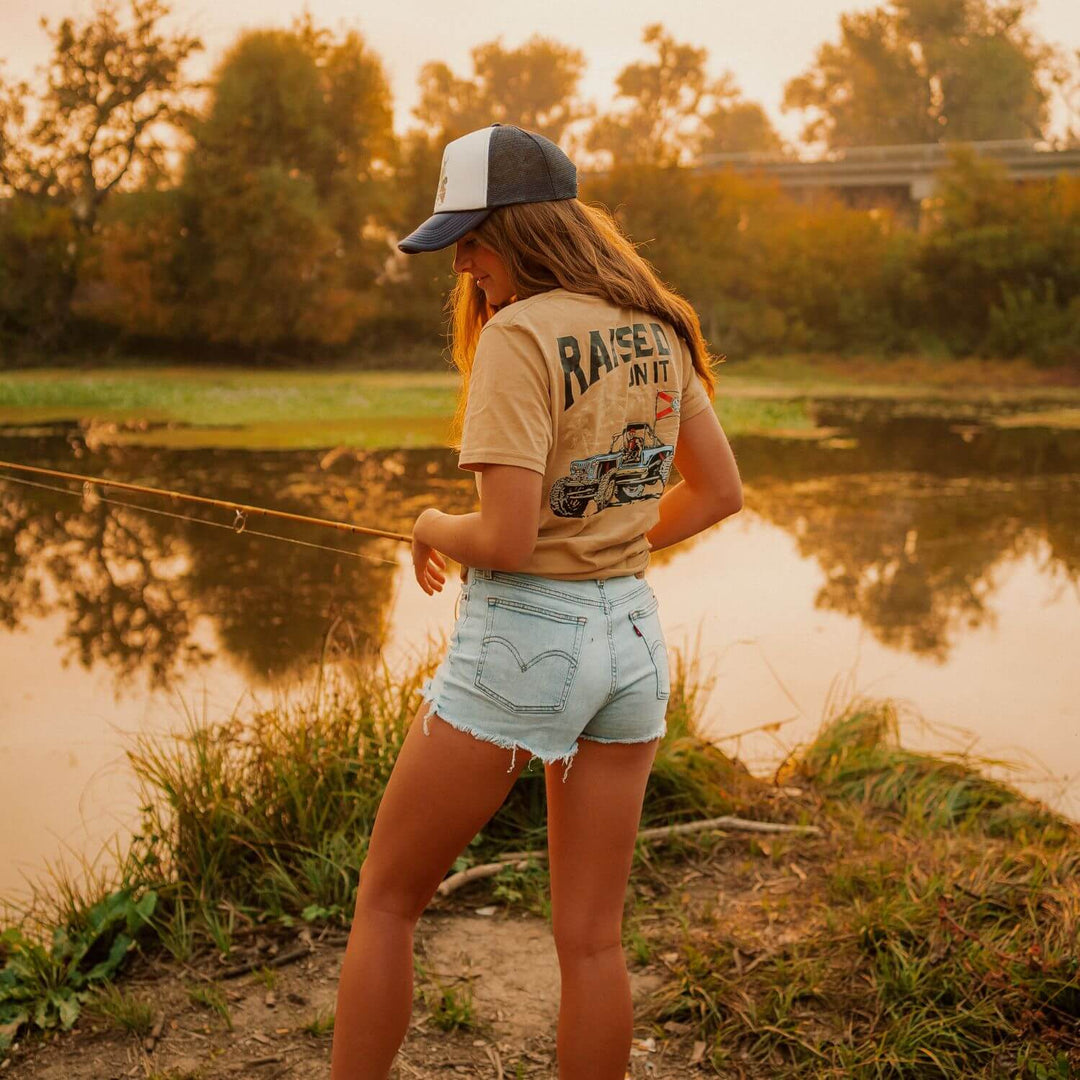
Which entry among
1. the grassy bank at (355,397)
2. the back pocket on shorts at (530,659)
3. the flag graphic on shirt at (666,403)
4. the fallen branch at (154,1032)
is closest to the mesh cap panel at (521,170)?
the flag graphic on shirt at (666,403)

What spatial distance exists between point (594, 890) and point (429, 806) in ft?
0.92

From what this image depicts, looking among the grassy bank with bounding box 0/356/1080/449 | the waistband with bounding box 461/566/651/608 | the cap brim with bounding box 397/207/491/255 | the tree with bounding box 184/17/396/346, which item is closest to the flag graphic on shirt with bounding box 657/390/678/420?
the waistband with bounding box 461/566/651/608

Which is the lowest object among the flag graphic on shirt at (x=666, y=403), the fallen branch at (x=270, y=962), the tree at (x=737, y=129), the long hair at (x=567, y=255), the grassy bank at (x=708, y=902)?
the fallen branch at (x=270, y=962)

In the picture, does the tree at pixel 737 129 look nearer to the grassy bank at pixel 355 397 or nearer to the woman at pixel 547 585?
the grassy bank at pixel 355 397

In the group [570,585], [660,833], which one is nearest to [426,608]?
[660,833]

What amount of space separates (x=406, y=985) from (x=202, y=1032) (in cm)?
88

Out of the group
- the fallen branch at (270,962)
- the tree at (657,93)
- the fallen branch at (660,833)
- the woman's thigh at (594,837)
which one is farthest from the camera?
the tree at (657,93)

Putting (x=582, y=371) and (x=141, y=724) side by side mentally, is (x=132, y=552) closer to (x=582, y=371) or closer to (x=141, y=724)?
(x=141, y=724)

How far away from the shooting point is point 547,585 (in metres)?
1.69

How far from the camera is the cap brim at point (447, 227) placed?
1669 mm

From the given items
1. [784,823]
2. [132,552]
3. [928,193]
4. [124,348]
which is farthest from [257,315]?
[928,193]

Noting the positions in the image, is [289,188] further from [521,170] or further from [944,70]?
[944,70]

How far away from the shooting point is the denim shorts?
1676 millimetres

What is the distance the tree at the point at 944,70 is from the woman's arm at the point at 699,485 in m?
45.9
